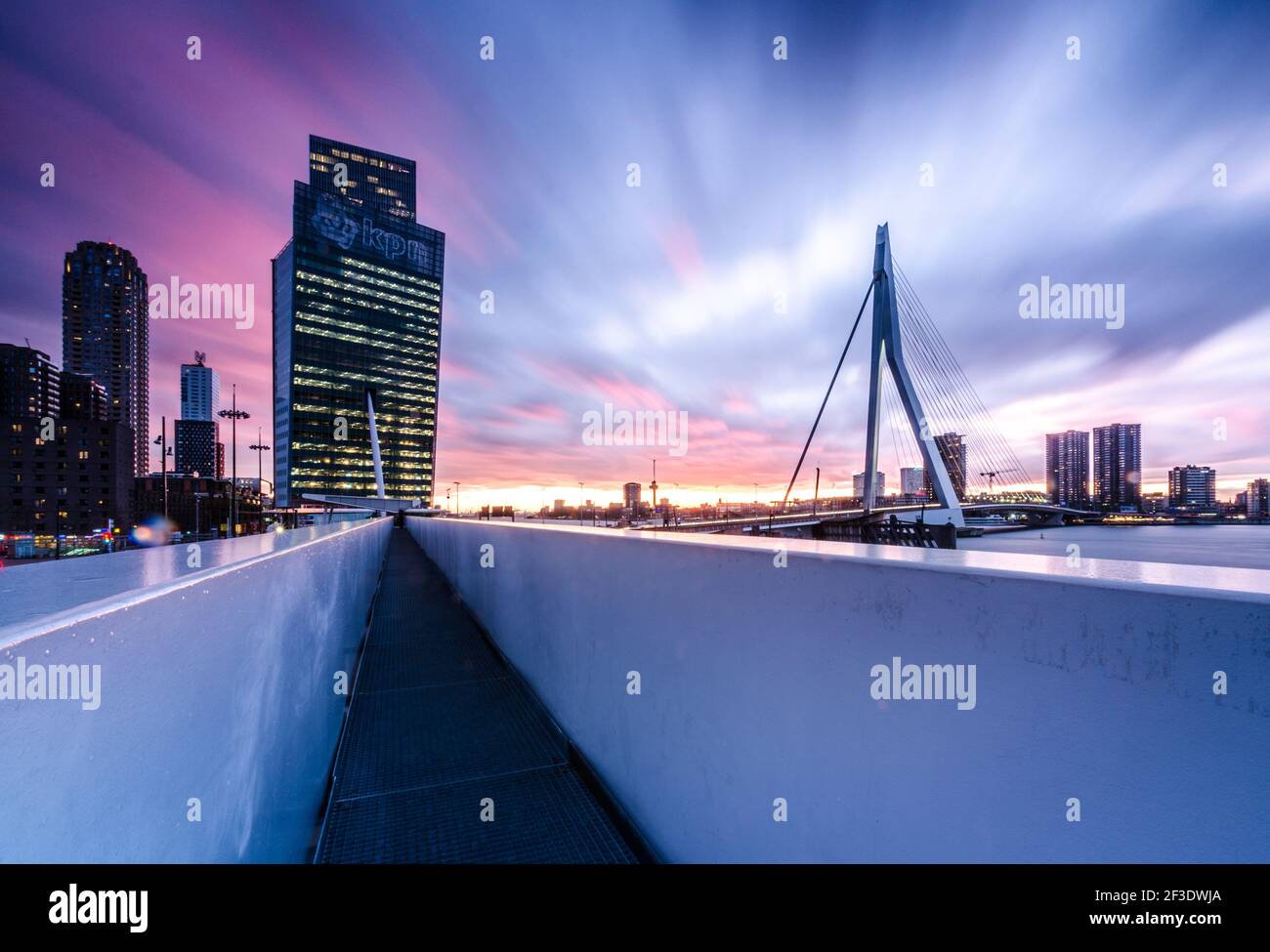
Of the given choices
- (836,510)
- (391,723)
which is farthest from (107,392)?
(391,723)

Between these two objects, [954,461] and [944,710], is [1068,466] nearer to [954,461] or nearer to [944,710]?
[954,461]

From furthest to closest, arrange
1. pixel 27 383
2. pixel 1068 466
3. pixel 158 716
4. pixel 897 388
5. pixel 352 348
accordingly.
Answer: pixel 27 383 → pixel 352 348 → pixel 1068 466 → pixel 897 388 → pixel 158 716

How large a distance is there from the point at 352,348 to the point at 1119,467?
95.6 meters

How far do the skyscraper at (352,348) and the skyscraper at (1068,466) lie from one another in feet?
284

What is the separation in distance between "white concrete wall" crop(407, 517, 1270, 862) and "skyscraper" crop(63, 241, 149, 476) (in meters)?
117

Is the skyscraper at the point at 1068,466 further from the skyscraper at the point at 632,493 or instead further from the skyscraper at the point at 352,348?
the skyscraper at the point at 352,348

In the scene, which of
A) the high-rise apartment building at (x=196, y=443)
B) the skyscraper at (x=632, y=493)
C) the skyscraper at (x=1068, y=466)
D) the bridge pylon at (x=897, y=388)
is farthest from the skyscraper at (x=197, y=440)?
the skyscraper at (x=1068, y=466)

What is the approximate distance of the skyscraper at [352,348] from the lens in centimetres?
7475

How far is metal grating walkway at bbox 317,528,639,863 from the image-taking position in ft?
8.27

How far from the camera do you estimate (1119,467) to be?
53188 mm

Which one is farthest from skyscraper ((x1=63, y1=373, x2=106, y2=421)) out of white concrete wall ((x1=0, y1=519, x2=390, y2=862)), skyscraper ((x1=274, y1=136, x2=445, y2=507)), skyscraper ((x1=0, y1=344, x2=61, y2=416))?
white concrete wall ((x1=0, y1=519, x2=390, y2=862))

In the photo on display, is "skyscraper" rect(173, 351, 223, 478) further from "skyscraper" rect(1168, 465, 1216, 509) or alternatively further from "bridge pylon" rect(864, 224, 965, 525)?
"skyscraper" rect(1168, 465, 1216, 509)

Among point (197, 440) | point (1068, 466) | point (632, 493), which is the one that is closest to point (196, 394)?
point (197, 440)
